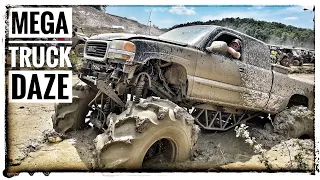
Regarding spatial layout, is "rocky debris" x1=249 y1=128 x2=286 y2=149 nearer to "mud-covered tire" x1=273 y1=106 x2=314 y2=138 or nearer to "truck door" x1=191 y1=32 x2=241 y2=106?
"mud-covered tire" x1=273 y1=106 x2=314 y2=138

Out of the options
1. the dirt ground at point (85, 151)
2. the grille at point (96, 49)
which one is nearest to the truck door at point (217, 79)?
the dirt ground at point (85, 151)

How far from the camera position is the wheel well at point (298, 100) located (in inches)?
239

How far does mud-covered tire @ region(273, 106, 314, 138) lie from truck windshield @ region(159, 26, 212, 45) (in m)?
1.88

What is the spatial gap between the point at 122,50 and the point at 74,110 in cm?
173

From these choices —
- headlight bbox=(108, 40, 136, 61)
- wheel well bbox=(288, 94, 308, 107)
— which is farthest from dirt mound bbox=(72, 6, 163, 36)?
wheel well bbox=(288, 94, 308, 107)

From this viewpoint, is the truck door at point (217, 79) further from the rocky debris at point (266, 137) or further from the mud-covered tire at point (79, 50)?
the mud-covered tire at point (79, 50)

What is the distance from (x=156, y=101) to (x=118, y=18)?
1.36 m

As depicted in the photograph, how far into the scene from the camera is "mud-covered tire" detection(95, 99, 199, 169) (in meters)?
3.79

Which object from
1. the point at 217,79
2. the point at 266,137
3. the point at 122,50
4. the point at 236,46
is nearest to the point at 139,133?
the point at 122,50

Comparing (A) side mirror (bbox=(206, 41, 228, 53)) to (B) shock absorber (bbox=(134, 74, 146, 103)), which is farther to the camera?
(A) side mirror (bbox=(206, 41, 228, 53))

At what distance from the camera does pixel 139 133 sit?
152 inches

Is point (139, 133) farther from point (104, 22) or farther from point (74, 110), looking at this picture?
point (104, 22)

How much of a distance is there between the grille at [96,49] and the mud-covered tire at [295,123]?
9.90 ft

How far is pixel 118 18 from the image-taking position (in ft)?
16.2
